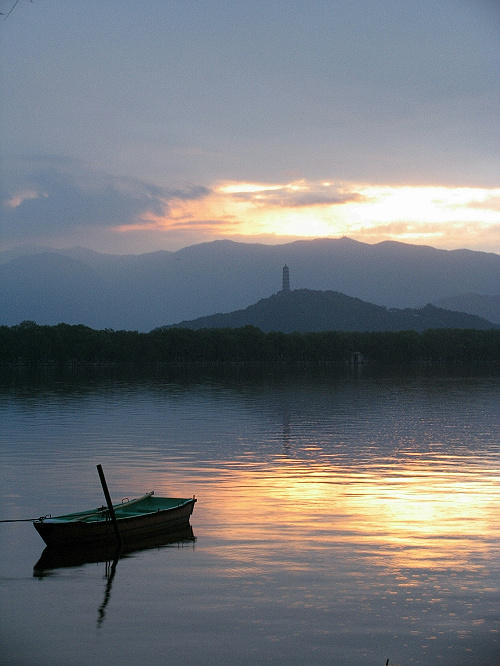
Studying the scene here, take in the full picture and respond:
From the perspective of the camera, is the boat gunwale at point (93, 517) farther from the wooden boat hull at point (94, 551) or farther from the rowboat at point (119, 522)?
the wooden boat hull at point (94, 551)

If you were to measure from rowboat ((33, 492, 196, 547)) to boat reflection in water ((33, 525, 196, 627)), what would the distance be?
0.49 ft

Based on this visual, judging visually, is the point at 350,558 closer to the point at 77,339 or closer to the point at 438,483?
the point at 438,483

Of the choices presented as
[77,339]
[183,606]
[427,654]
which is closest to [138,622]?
[183,606]

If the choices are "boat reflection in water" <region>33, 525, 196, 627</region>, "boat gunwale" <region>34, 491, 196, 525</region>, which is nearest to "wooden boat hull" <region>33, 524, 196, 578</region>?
"boat reflection in water" <region>33, 525, 196, 627</region>

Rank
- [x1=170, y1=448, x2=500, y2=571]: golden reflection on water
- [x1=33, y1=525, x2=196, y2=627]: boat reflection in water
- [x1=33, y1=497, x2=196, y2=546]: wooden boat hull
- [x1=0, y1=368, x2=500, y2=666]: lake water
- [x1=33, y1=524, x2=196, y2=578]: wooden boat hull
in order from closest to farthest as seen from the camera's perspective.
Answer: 1. [x1=0, y1=368, x2=500, y2=666]: lake water
2. [x1=33, y1=525, x2=196, y2=627]: boat reflection in water
3. [x1=33, y1=524, x2=196, y2=578]: wooden boat hull
4. [x1=33, y1=497, x2=196, y2=546]: wooden boat hull
5. [x1=170, y1=448, x2=500, y2=571]: golden reflection on water

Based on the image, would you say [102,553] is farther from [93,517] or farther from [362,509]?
[362,509]

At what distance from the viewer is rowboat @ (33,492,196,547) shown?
20.4 metres

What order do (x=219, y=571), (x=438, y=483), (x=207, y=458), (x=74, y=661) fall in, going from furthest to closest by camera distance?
(x=207, y=458) → (x=438, y=483) → (x=219, y=571) → (x=74, y=661)

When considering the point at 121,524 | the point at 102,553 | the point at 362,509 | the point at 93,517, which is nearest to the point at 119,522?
the point at 121,524

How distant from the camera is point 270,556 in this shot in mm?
20266

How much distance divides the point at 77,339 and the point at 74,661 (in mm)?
183791

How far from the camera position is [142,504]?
23219 millimetres

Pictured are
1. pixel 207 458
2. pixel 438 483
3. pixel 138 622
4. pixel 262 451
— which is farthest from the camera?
pixel 262 451

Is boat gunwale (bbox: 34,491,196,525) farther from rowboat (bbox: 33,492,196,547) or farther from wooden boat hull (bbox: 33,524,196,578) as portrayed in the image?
wooden boat hull (bbox: 33,524,196,578)
